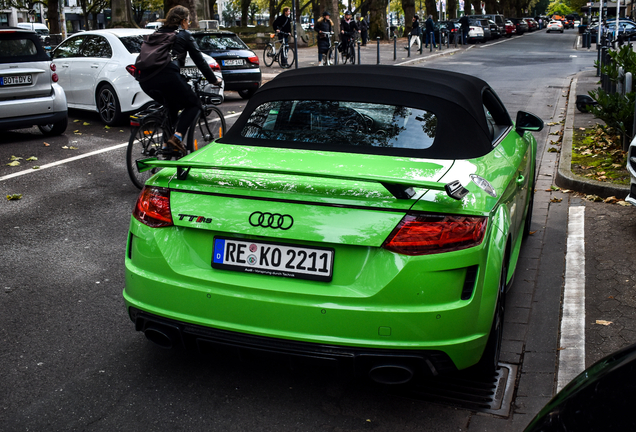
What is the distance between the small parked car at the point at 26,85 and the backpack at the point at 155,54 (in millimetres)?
3921

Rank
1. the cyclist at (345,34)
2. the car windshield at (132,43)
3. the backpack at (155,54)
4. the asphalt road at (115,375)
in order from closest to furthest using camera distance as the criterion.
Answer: the asphalt road at (115,375) → the backpack at (155,54) → the car windshield at (132,43) → the cyclist at (345,34)

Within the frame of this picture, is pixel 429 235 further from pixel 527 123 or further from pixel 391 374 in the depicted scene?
pixel 527 123

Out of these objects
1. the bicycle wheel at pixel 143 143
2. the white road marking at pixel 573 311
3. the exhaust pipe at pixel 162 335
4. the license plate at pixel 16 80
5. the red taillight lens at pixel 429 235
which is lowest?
the white road marking at pixel 573 311

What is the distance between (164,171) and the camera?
3600 mm

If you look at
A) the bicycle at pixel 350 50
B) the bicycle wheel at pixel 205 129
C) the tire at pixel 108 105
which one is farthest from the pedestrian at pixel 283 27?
the bicycle wheel at pixel 205 129

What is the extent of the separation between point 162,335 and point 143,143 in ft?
16.3

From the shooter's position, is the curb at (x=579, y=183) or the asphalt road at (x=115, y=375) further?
the curb at (x=579, y=183)

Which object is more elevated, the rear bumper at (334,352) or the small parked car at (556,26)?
the small parked car at (556,26)

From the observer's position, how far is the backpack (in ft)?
25.2

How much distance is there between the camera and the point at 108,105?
493 inches

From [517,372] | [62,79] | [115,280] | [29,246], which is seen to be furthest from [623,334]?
[62,79]

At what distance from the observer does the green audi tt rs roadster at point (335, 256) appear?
3.01 meters

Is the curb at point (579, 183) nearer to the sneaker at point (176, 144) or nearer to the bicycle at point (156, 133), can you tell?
the bicycle at point (156, 133)

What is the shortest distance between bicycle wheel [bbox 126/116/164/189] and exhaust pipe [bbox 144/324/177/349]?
183 inches
